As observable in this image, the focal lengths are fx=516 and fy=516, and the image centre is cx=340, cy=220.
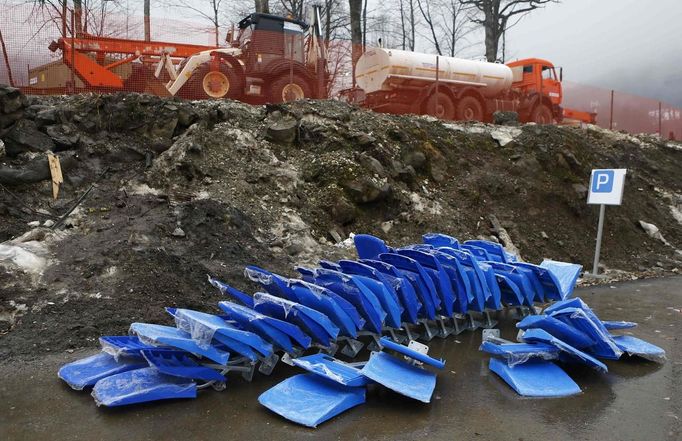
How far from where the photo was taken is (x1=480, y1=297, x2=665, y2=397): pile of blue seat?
4.39 m

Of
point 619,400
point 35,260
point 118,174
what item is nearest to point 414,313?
point 619,400

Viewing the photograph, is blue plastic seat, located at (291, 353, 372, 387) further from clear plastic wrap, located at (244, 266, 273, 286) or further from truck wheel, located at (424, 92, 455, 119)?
truck wheel, located at (424, 92, 455, 119)

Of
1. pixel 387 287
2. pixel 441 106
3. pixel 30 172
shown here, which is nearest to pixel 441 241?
pixel 387 287

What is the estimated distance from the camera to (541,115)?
17219 mm

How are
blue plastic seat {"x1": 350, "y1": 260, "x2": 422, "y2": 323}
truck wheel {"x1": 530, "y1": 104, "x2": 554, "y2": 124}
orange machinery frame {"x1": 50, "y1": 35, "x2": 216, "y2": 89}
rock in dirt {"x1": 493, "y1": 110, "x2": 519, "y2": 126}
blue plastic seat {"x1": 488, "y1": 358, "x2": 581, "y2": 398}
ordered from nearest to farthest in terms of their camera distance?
blue plastic seat {"x1": 488, "y1": 358, "x2": 581, "y2": 398}, blue plastic seat {"x1": 350, "y1": 260, "x2": 422, "y2": 323}, orange machinery frame {"x1": 50, "y1": 35, "x2": 216, "y2": 89}, rock in dirt {"x1": 493, "y1": 110, "x2": 519, "y2": 126}, truck wheel {"x1": 530, "y1": 104, "x2": 554, "y2": 124}

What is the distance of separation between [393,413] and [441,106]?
12.1m

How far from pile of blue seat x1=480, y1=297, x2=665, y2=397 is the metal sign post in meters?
4.69

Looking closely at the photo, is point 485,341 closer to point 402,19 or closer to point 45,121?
point 45,121

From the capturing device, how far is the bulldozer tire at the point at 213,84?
11.4 meters

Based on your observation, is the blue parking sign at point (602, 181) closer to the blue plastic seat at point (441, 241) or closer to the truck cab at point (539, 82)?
the blue plastic seat at point (441, 241)

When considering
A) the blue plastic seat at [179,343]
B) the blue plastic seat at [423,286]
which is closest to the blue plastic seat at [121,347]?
the blue plastic seat at [179,343]

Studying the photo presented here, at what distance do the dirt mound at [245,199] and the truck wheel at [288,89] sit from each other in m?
1.48

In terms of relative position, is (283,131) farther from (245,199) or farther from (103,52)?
(103,52)

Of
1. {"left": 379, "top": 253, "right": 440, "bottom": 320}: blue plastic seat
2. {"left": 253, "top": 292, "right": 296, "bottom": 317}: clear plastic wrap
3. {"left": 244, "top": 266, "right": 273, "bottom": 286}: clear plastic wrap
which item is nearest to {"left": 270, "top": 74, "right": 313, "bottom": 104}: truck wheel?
{"left": 379, "top": 253, "right": 440, "bottom": 320}: blue plastic seat
